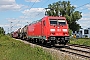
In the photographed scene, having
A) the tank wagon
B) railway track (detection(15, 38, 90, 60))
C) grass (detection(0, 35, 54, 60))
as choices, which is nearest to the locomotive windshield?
the tank wagon

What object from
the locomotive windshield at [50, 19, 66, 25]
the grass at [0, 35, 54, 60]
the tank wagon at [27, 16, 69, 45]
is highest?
the locomotive windshield at [50, 19, 66, 25]

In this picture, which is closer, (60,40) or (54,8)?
(60,40)

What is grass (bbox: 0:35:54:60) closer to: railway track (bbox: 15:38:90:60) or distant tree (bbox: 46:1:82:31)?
railway track (bbox: 15:38:90:60)

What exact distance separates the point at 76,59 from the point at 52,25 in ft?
38.7

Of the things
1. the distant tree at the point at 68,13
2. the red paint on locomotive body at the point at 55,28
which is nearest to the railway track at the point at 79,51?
the red paint on locomotive body at the point at 55,28

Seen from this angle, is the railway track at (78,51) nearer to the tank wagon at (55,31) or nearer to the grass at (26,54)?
the tank wagon at (55,31)

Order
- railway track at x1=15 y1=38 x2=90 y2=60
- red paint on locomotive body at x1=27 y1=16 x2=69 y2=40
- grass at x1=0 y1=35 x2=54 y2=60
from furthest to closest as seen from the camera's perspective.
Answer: red paint on locomotive body at x1=27 y1=16 x2=69 y2=40 → railway track at x1=15 y1=38 x2=90 y2=60 → grass at x1=0 y1=35 x2=54 y2=60

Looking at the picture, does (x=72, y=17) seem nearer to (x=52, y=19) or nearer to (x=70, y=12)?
(x=70, y=12)

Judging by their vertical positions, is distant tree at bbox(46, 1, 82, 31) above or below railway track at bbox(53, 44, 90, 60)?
above

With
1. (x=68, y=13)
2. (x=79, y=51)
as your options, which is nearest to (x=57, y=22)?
(x=79, y=51)

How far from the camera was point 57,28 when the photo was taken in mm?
24969

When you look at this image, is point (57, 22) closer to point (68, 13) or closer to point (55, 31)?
point (55, 31)

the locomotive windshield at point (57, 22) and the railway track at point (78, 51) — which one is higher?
the locomotive windshield at point (57, 22)

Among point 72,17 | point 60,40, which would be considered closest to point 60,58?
point 60,40
